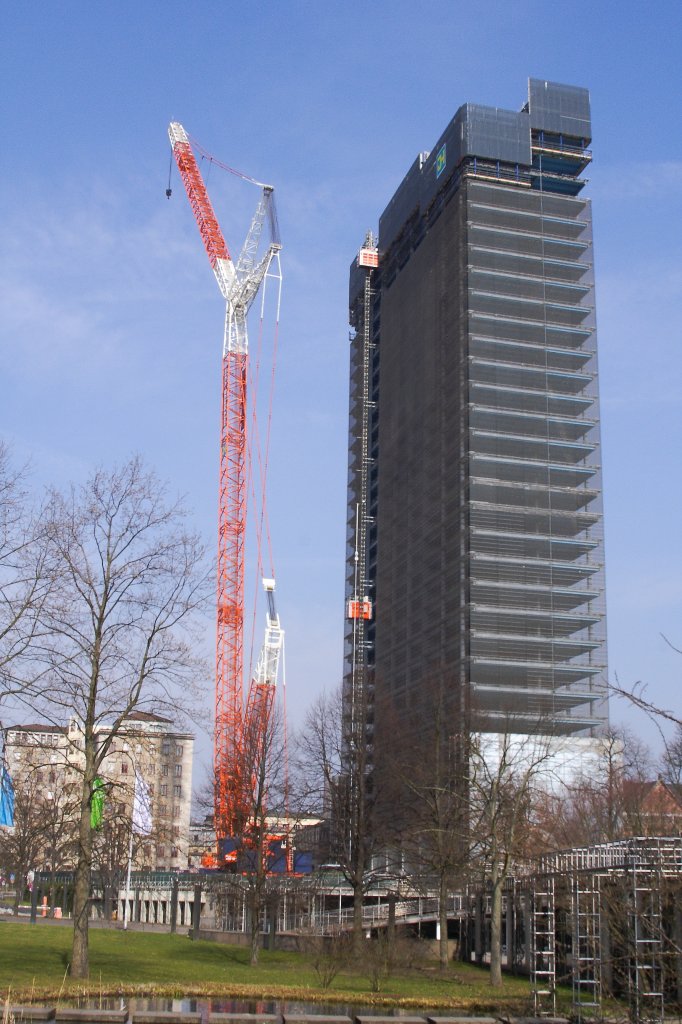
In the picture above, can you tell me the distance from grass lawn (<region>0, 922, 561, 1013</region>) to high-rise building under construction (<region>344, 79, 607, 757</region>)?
46055 mm

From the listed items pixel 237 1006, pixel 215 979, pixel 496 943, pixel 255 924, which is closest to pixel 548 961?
pixel 496 943

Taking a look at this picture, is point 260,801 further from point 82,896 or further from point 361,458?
point 361,458

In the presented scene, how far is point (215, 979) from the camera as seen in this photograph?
35.1 meters

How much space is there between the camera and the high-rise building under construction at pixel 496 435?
102 metres

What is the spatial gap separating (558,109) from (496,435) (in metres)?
41.5

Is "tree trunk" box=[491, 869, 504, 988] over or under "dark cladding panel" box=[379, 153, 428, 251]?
under

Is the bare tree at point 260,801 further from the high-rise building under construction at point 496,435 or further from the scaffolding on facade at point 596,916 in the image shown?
the high-rise building under construction at point 496,435

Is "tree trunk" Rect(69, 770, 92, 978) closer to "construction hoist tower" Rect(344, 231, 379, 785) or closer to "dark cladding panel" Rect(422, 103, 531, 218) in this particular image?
"construction hoist tower" Rect(344, 231, 379, 785)

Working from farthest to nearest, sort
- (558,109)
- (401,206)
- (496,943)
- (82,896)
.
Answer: (401,206)
(558,109)
(496,943)
(82,896)

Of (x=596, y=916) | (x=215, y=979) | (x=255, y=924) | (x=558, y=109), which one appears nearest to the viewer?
(x=596, y=916)

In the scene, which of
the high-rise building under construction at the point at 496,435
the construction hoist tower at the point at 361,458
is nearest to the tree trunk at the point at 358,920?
the high-rise building under construction at the point at 496,435

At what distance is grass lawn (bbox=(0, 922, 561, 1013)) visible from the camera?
3025cm

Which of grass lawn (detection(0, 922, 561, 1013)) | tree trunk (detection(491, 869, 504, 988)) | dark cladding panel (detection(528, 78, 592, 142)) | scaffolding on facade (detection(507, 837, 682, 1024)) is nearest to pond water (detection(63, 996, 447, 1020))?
grass lawn (detection(0, 922, 561, 1013))

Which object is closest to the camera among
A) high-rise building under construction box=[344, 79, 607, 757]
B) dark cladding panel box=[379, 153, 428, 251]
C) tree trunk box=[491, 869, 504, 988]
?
tree trunk box=[491, 869, 504, 988]
